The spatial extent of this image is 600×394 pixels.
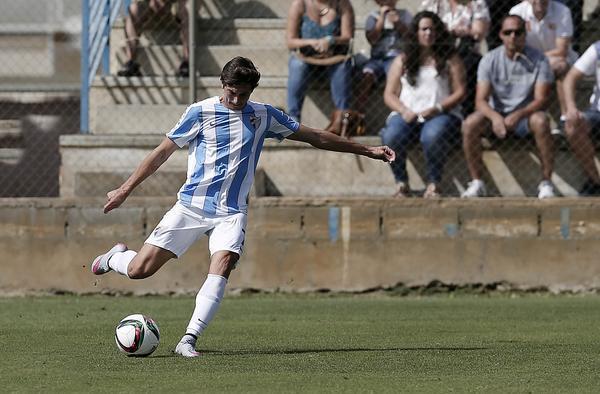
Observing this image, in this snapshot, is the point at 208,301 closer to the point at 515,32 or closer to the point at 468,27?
the point at 515,32

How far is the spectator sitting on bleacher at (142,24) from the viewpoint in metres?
14.6

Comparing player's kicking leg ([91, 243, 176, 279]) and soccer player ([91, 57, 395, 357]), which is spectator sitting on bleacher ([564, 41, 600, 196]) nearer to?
soccer player ([91, 57, 395, 357])

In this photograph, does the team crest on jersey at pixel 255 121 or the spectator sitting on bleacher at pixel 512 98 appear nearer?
the team crest on jersey at pixel 255 121

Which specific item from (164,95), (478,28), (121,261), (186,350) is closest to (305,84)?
(164,95)

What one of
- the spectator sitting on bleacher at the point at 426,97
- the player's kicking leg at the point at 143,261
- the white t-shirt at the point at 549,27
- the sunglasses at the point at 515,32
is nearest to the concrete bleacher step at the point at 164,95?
the spectator sitting on bleacher at the point at 426,97

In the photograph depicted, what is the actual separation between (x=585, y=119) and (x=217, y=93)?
3757mm

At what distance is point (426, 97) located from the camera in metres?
13.4

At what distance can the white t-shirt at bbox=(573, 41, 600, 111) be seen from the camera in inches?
533

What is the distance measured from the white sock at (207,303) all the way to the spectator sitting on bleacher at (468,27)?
5.71 m

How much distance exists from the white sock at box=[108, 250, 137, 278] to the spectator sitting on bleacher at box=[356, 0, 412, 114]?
5.28 m

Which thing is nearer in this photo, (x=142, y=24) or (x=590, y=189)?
(x=590, y=189)

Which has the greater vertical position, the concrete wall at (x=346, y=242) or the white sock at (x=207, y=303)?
the white sock at (x=207, y=303)

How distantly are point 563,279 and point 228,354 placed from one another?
5.61 meters

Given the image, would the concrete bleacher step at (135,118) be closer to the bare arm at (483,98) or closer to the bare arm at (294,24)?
the bare arm at (294,24)
